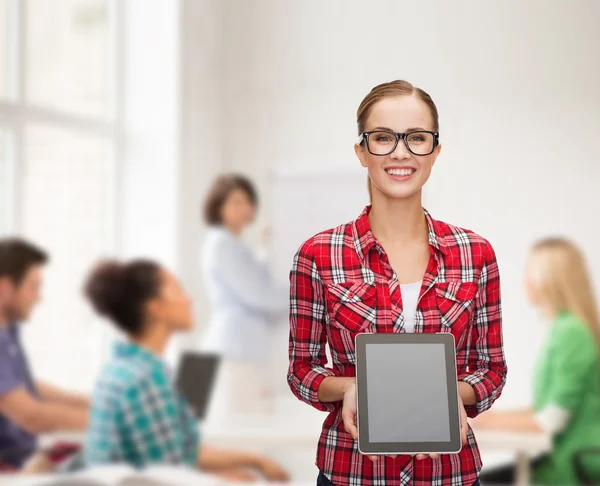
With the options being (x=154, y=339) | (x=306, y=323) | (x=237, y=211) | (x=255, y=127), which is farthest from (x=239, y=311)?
(x=306, y=323)

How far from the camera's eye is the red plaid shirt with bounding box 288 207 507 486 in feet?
3.11

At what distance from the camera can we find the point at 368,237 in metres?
1.00

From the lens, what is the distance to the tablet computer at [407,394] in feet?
2.89

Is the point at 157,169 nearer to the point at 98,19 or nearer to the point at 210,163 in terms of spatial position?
the point at 210,163

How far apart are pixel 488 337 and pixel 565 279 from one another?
3001 millimetres

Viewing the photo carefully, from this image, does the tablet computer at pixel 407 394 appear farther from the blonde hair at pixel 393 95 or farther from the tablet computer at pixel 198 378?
the tablet computer at pixel 198 378

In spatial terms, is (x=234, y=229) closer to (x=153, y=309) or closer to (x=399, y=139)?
(x=153, y=309)

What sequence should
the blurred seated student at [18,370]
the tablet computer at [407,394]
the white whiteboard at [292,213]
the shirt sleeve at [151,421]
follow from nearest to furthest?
the tablet computer at [407,394], the shirt sleeve at [151,421], the blurred seated student at [18,370], the white whiteboard at [292,213]

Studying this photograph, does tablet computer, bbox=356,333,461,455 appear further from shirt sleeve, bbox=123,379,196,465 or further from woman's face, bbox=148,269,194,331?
woman's face, bbox=148,269,194,331

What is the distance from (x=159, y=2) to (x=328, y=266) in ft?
12.4

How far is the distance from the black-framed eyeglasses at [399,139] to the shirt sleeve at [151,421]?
225 centimetres

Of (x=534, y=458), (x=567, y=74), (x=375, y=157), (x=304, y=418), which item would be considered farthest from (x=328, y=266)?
(x=567, y=74)

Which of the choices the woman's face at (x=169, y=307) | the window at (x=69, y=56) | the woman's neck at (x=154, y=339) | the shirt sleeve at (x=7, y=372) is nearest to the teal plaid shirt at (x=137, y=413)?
the woman's neck at (x=154, y=339)

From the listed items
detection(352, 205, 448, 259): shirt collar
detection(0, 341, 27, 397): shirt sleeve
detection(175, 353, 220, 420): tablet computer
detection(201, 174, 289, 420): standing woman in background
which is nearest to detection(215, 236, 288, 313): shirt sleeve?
detection(201, 174, 289, 420): standing woman in background
